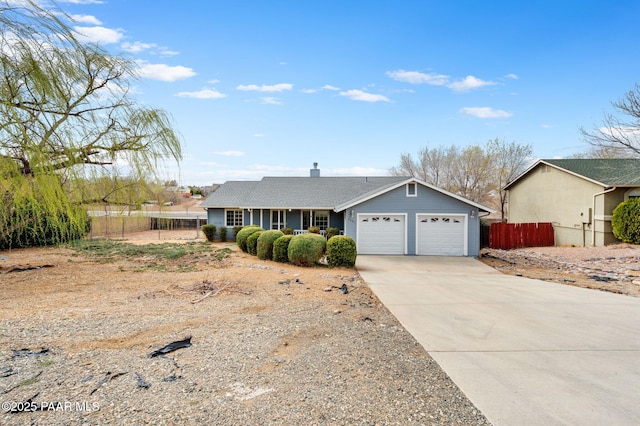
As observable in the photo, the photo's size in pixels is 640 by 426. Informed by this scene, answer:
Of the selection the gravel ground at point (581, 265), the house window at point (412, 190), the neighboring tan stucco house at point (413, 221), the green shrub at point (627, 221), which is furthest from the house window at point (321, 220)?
the green shrub at point (627, 221)

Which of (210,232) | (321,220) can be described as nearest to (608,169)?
(321,220)

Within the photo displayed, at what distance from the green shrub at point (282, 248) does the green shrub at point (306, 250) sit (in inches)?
23.6

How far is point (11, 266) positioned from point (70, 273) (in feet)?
9.85

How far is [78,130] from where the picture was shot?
6.88 metres

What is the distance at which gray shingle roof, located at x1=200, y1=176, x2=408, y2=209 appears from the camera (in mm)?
20812

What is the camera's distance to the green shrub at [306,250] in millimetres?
11492

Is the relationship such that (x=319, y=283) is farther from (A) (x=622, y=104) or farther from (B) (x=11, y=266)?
(A) (x=622, y=104)

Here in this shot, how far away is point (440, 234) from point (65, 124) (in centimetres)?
1344

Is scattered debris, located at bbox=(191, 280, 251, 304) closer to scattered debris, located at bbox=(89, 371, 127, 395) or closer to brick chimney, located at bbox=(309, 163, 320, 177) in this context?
scattered debris, located at bbox=(89, 371, 127, 395)

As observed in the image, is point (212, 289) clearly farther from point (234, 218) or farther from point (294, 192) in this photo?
point (294, 192)

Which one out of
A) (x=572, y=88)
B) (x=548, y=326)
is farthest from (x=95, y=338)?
(x=572, y=88)

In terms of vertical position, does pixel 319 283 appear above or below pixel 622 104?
below

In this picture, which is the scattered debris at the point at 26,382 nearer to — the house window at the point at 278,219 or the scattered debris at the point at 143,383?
the scattered debris at the point at 143,383

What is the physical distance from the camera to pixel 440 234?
49.5 ft
